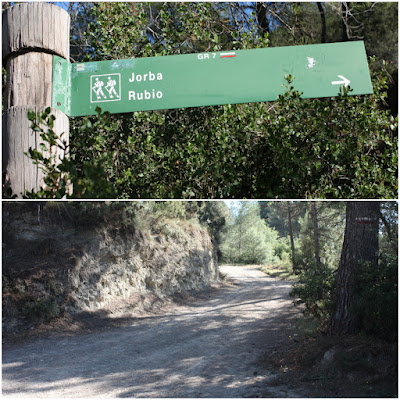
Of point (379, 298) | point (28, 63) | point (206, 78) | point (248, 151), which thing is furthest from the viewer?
point (379, 298)

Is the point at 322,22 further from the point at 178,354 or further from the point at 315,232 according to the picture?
the point at 178,354

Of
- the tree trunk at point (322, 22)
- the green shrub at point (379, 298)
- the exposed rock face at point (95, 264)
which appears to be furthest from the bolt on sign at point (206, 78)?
the tree trunk at point (322, 22)

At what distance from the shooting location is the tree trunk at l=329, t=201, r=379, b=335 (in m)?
3.67

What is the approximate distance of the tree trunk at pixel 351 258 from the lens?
12.0ft

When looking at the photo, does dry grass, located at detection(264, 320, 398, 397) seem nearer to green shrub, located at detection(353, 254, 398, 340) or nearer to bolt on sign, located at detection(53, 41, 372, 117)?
green shrub, located at detection(353, 254, 398, 340)

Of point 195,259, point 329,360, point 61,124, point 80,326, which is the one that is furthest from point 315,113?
point 80,326

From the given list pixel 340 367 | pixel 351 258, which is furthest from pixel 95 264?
pixel 340 367

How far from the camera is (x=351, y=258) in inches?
164

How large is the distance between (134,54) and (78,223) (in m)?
2.00

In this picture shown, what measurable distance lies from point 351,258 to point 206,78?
259 centimetres

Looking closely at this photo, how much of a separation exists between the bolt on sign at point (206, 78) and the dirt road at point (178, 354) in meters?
1.86

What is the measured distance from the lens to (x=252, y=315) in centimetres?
462

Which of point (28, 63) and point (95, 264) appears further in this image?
point (95, 264)

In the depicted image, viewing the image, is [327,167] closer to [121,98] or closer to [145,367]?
[121,98]
